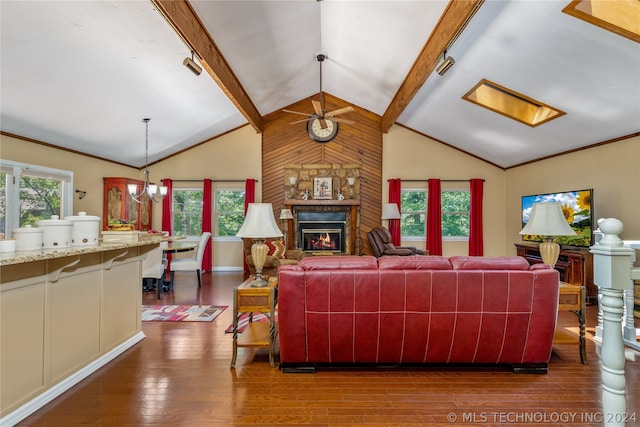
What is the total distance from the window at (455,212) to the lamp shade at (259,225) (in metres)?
5.75

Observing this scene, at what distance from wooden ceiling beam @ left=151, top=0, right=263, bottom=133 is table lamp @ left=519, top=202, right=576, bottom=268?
3852mm

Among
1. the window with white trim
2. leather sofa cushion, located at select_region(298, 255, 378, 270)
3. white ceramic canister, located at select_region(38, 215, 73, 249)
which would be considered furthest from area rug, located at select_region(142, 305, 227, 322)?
the window with white trim

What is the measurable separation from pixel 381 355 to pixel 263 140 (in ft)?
19.8

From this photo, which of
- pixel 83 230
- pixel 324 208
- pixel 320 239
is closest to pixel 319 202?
pixel 324 208

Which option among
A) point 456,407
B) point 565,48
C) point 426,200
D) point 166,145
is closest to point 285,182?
point 166,145

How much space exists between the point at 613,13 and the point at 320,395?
4.09m

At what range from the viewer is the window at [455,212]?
749 centimetres

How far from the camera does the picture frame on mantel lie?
7.38 m

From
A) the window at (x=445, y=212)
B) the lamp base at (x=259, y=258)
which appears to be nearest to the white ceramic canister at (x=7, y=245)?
the lamp base at (x=259, y=258)

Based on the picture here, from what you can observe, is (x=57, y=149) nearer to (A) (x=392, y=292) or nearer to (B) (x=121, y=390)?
(B) (x=121, y=390)

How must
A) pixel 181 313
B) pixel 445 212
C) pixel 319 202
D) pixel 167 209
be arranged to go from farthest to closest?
pixel 445 212 → pixel 167 209 → pixel 319 202 → pixel 181 313

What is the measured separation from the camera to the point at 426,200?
7465 millimetres

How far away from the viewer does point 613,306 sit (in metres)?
1.38

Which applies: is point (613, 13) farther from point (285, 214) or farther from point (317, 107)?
point (285, 214)
